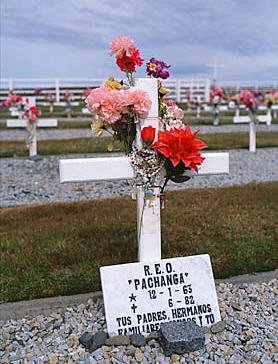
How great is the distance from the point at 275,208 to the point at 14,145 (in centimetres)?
850

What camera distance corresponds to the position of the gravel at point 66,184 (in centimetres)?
677

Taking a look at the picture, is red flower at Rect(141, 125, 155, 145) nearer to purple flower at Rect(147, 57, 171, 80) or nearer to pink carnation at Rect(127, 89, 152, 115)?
pink carnation at Rect(127, 89, 152, 115)

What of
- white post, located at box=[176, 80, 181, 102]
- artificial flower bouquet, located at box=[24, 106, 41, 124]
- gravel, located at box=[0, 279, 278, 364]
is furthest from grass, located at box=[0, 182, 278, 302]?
white post, located at box=[176, 80, 181, 102]

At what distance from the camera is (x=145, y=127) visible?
269cm

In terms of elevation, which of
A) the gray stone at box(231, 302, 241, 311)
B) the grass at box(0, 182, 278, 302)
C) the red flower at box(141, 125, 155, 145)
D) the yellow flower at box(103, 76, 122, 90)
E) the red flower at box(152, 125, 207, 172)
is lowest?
the gray stone at box(231, 302, 241, 311)

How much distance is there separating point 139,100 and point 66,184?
5012 mm

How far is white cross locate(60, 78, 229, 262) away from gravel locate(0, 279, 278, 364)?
534 millimetres

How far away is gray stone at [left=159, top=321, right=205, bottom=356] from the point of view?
101 inches

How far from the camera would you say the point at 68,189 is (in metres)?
7.20

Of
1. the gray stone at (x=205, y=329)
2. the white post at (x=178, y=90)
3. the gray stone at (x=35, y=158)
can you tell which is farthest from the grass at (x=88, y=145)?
the white post at (x=178, y=90)

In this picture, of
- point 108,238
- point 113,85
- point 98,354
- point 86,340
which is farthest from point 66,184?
point 98,354

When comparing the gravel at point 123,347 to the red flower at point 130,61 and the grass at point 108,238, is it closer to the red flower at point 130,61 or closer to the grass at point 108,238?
the grass at point 108,238

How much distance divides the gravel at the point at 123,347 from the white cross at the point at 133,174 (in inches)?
21.0

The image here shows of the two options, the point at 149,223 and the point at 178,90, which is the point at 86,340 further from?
the point at 178,90
